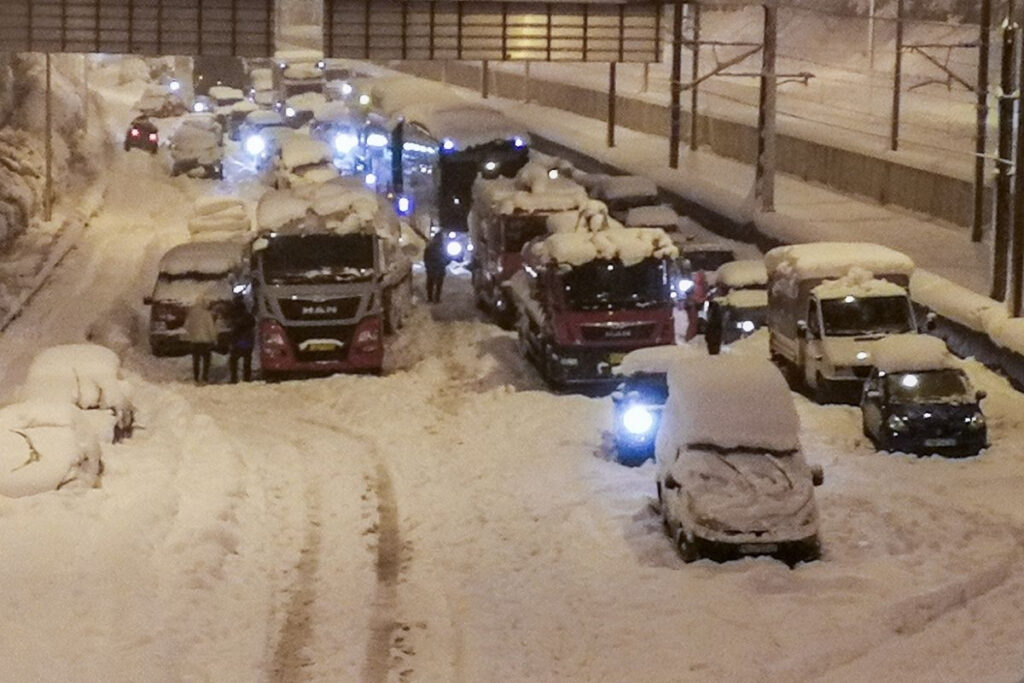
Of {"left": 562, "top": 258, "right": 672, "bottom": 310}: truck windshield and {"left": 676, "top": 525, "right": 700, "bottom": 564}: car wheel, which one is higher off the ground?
{"left": 562, "top": 258, "right": 672, "bottom": 310}: truck windshield

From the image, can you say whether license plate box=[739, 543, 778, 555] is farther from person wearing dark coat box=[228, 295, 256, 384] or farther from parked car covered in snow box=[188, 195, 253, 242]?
parked car covered in snow box=[188, 195, 253, 242]

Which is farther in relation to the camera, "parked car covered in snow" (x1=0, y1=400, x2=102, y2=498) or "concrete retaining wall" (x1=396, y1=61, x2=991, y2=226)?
"concrete retaining wall" (x1=396, y1=61, x2=991, y2=226)

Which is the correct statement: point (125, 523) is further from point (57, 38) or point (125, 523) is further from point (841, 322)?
point (57, 38)

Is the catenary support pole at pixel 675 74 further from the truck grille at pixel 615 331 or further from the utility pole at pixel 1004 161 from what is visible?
the truck grille at pixel 615 331

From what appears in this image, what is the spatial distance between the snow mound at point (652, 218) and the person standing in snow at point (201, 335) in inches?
483

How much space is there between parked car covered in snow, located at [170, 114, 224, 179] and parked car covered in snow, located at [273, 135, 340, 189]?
805cm

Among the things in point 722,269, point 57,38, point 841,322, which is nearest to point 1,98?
point 57,38

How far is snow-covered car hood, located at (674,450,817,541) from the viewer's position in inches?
648

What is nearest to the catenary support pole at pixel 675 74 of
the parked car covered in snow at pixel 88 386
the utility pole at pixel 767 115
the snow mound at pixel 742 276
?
the utility pole at pixel 767 115

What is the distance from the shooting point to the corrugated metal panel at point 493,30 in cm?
3631

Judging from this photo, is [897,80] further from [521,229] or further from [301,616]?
[301,616]

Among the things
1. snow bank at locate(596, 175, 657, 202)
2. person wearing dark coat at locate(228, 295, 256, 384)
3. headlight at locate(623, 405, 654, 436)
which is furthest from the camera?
snow bank at locate(596, 175, 657, 202)

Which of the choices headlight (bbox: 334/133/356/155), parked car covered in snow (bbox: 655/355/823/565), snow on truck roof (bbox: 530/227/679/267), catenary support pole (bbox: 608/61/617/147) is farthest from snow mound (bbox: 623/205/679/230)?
headlight (bbox: 334/133/356/155)

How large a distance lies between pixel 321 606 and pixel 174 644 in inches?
70.7
